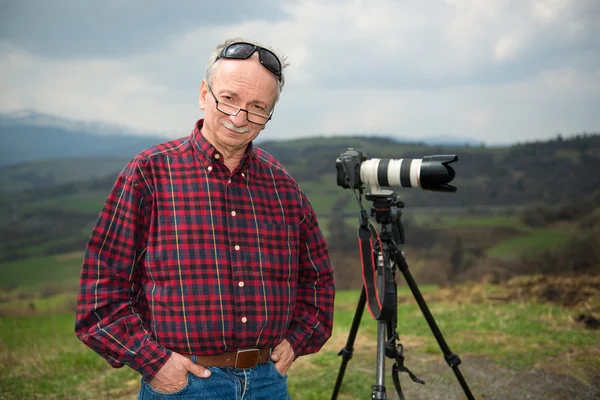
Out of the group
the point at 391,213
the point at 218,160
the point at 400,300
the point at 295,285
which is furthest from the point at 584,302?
the point at 218,160

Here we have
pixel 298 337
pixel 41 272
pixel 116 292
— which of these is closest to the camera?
pixel 116 292

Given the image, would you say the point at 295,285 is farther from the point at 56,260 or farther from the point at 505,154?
the point at 505,154

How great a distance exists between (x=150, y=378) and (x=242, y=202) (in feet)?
2.55

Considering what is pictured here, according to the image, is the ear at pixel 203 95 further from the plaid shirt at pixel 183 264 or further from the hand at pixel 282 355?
the hand at pixel 282 355

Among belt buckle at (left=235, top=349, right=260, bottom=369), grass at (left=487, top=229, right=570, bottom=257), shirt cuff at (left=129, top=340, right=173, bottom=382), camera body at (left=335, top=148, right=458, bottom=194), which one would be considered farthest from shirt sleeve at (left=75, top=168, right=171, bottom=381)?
grass at (left=487, top=229, right=570, bottom=257)

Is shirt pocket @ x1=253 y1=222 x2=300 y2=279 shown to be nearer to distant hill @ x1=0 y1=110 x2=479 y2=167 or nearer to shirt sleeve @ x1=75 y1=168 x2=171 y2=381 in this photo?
shirt sleeve @ x1=75 y1=168 x2=171 y2=381

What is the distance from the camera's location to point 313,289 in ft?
7.32

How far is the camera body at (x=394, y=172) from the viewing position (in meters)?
2.51

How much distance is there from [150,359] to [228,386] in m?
0.33

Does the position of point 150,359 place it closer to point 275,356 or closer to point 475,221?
point 275,356

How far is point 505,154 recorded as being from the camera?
51.3 metres

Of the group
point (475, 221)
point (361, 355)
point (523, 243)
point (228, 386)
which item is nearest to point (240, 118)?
point (228, 386)

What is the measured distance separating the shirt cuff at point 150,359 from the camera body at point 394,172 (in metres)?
1.43

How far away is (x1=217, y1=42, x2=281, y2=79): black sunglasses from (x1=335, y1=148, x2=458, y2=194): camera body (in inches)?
38.9
